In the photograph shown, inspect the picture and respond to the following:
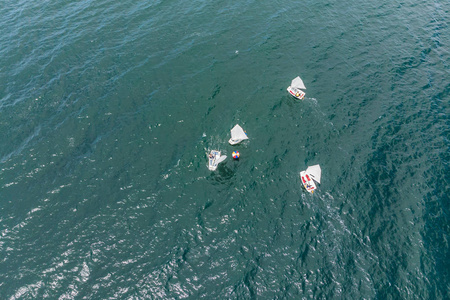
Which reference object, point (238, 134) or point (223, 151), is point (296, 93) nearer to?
point (238, 134)

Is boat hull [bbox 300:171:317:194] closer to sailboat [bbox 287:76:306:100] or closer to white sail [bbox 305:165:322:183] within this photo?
white sail [bbox 305:165:322:183]

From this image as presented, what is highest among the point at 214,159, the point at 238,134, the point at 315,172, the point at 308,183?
the point at 238,134

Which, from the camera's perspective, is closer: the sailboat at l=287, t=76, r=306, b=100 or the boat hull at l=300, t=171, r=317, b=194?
the boat hull at l=300, t=171, r=317, b=194

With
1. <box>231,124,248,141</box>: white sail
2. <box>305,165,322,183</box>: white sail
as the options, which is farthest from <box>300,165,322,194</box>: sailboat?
<box>231,124,248,141</box>: white sail

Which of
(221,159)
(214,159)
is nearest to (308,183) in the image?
(221,159)

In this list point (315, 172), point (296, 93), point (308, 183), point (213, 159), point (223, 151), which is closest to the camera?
point (308, 183)

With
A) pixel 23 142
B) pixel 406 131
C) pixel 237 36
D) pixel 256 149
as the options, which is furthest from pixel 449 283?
pixel 23 142
